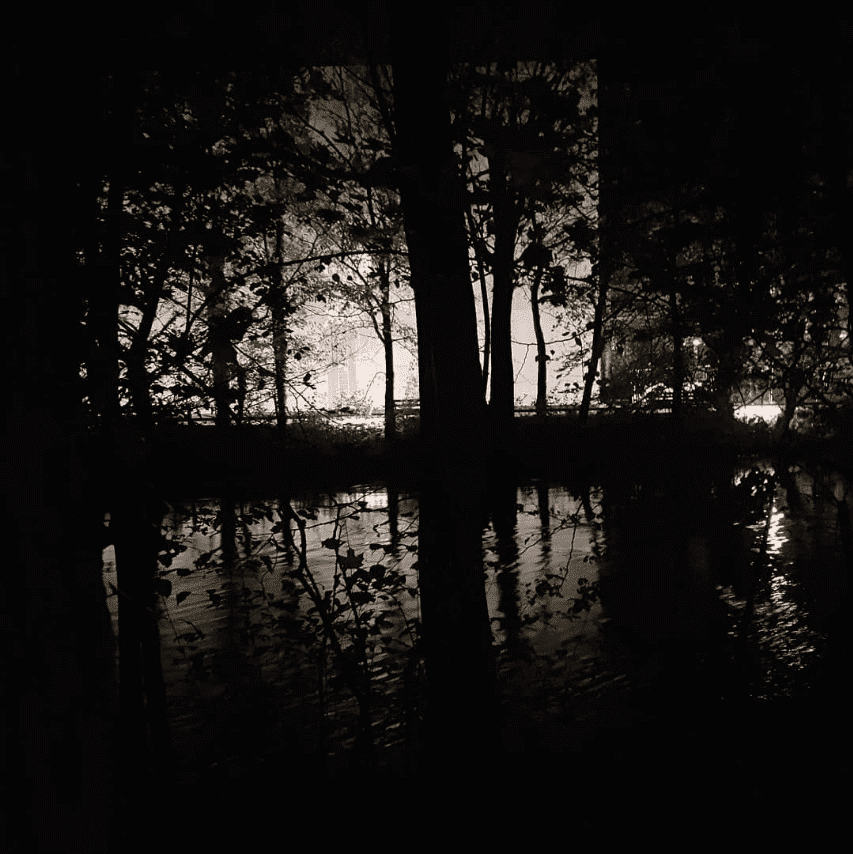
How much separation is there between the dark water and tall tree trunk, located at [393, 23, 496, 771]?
1.14ft

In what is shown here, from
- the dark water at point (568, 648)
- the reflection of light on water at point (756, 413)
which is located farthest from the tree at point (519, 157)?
the reflection of light on water at point (756, 413)

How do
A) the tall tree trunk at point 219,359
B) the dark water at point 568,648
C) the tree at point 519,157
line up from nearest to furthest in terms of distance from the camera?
the tree at point 519,157
the tall tree trunk at point 219,359
the dark water at point 568,648

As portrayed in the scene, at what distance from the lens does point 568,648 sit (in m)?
9.24

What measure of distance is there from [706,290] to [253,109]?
3433mm

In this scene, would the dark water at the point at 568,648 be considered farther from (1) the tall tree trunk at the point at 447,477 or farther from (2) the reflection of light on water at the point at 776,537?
(1) the tall tree trunk at the point at 447,477

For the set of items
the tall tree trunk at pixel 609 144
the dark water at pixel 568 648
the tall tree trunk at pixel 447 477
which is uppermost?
the tall tree trunk at pixel 609 144

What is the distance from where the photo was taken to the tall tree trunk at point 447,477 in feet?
16.5

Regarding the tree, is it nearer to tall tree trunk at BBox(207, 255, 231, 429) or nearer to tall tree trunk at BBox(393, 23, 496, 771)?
tall tree trunk at BBox(393, 23, 496, 771)

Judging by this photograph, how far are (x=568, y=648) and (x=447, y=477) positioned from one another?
5.24m

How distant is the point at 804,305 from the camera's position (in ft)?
17.3

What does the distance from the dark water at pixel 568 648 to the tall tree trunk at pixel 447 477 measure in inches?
13.7

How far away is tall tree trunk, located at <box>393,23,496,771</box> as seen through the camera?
503 cm

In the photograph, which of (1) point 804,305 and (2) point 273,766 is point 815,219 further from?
(2) point 273,766

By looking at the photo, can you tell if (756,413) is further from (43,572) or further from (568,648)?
(43,572)
